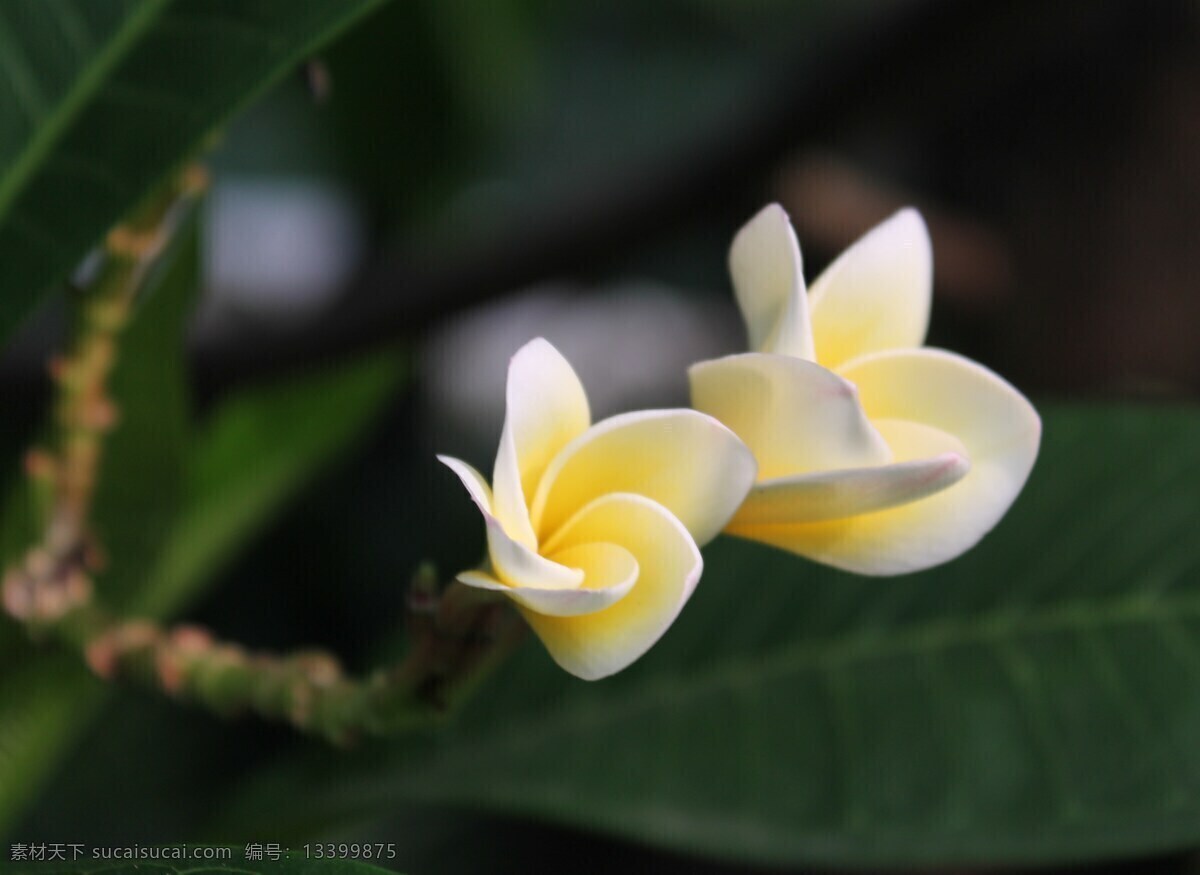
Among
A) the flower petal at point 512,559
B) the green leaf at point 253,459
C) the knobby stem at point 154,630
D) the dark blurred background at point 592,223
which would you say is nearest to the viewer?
the flower petal at point 512,559

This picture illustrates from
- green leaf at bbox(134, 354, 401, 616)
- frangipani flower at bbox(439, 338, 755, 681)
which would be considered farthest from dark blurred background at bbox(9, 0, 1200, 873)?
frangipani flower at bbox(439, 338, 755, 681)

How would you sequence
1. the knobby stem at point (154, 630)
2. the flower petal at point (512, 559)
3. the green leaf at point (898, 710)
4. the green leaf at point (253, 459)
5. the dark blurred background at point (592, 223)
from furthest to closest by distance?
the dark blurred background at point (592, 223) → the green leaf at point (253, 459) → the green leaf at point (898, 710) → the knobby stem at point (154, 630) → the flower petal at point (512, 559)

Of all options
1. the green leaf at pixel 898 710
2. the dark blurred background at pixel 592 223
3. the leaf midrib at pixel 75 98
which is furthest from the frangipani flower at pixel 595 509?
the dark blurred background at pixel 592 223

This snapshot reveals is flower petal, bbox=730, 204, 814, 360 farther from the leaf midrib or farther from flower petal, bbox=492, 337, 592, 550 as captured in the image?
the leaf midrib

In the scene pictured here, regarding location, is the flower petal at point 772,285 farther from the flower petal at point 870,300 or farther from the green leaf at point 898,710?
the green leaf at point 898,710

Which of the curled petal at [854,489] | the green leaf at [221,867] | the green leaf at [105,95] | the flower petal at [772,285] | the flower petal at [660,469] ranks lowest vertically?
the green leaf at [221,867]

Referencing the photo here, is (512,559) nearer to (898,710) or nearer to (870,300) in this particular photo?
(870,300)

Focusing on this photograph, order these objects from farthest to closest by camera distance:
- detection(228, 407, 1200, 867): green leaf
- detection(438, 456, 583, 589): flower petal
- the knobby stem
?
detection(228, 407, 1200, 867): green leaf, the knobby stem, detection(438, 456, 583, 589): flower petal

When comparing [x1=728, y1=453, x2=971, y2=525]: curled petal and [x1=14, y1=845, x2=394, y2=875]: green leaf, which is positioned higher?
[x1=728, y1=453, x2=971, y2=525]: curled petal

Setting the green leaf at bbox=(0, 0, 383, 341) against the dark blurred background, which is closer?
the green leaf at bbox=(0, 0, 383, 341)

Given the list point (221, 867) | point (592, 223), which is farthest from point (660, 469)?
point (592, 223)
